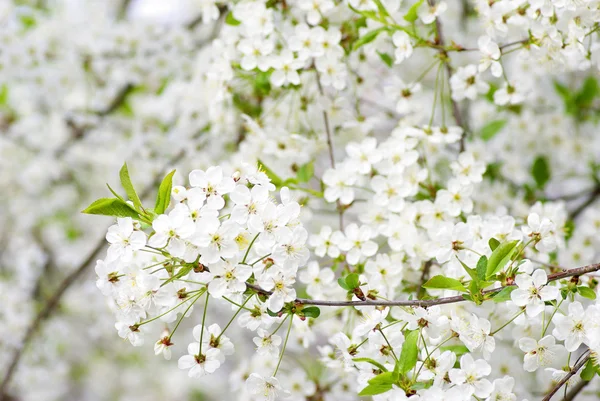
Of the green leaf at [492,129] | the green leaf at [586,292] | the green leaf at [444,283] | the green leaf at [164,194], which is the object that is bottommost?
the green leaf at [164,194]

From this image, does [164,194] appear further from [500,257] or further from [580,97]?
[580,97]

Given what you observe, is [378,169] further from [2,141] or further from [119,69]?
[2,141]

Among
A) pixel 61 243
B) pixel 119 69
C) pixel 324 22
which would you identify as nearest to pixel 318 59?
pixel 324 22

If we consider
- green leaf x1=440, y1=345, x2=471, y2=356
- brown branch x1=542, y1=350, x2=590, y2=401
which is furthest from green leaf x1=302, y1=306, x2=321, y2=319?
brown branch x1=542, y1=350, x2=590, y2=401

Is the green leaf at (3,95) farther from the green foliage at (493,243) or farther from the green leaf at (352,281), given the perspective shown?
the green foliage at (493,243)

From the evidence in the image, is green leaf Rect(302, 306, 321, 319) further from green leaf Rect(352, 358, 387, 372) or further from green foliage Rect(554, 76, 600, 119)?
green foliage Rect(554, 76, 600, 119)

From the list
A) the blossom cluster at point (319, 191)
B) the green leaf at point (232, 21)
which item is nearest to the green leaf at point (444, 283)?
the blossom cluster at point (319, 191)
